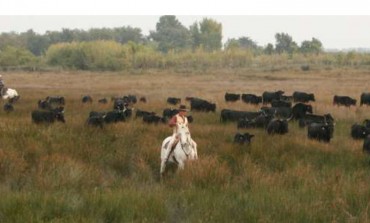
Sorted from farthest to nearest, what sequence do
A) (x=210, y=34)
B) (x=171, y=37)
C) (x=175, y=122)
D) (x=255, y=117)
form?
(x=171, y=37) < (x=210, y=34) < (x=255, y=117) < (x=175, y=122)

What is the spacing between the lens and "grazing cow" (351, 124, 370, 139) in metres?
15.7

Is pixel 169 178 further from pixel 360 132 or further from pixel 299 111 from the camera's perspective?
pixel 299 111

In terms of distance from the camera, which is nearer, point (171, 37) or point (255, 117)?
point (255, 117)

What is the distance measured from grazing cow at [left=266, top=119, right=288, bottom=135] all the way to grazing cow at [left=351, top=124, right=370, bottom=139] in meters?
2.37

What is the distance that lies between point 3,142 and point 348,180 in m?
9.03

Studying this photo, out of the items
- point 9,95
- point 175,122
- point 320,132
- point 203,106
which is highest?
point 175,122

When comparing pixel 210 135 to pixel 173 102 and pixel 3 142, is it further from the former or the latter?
pixel 173 102

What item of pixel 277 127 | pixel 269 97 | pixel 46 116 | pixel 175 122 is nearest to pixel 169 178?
pixel 175 122

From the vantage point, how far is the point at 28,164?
1059cm

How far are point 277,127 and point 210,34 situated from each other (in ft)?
482

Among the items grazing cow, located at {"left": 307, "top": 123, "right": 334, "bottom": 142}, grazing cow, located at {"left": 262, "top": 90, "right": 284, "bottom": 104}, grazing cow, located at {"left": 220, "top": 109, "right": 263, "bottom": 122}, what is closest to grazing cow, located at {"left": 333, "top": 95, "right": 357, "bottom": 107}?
grazing cow, located at {"left": 262, "top": 90, "right": 284, "bottom": 104}

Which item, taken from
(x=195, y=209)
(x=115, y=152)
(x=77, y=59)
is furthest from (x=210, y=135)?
(x=77, y=59)

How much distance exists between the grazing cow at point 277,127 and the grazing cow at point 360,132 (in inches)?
93.4

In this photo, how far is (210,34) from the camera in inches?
6314
